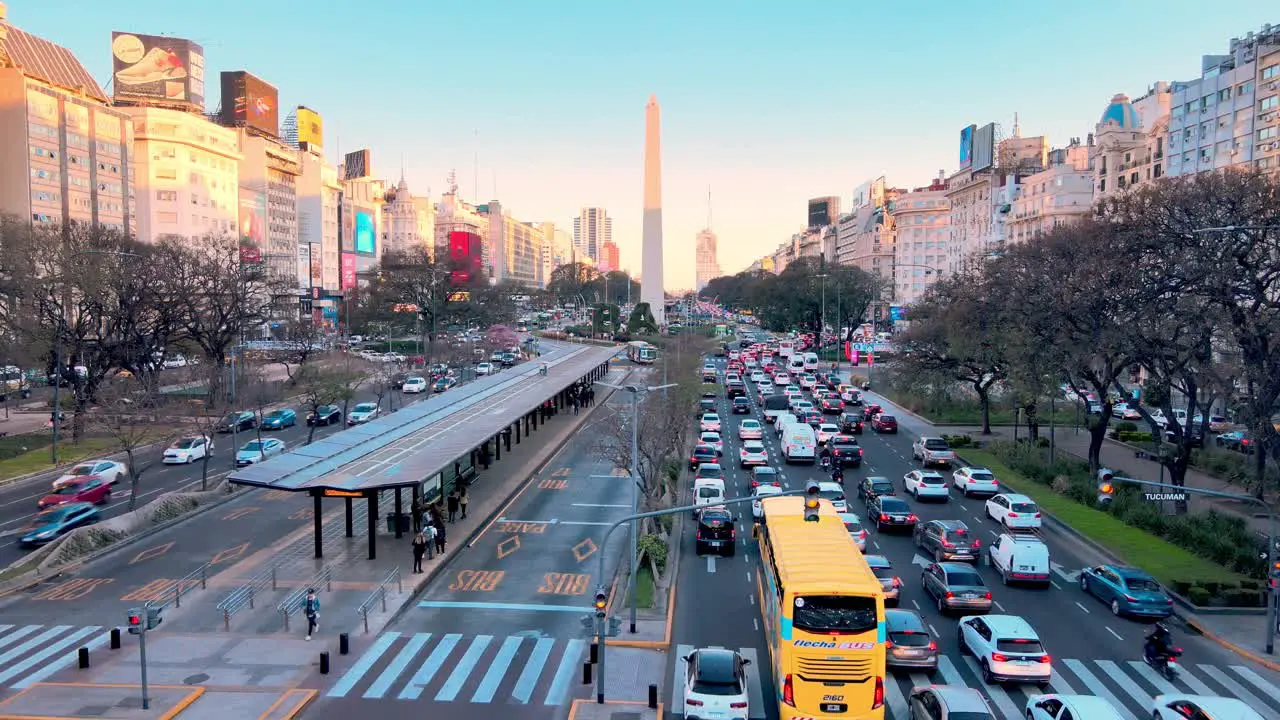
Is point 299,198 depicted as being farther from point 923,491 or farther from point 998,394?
point 923,491

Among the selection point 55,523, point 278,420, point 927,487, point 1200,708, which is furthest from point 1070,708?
point 278,420

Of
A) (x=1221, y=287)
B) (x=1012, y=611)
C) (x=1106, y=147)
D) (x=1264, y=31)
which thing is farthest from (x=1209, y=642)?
(x=1106, y=147)

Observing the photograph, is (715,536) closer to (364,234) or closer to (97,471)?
(97,471)

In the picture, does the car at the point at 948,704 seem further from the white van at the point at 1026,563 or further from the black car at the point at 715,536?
the black car at the point at 715,536

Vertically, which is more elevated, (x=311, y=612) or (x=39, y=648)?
(x=311, y=612)

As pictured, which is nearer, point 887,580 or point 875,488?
point 887,580

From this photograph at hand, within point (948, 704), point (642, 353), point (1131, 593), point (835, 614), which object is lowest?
point (1131, 593)
